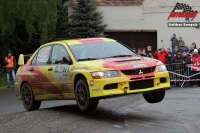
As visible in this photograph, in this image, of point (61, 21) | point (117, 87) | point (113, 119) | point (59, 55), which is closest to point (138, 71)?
point (117, 87)

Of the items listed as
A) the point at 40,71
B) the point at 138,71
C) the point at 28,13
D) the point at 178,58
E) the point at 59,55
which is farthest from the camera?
the point at 28,13

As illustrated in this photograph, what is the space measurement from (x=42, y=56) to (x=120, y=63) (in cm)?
269

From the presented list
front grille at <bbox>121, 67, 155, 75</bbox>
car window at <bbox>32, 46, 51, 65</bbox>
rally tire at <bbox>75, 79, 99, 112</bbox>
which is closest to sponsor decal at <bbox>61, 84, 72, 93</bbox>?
rally tire at <bbox>75, 79, 99, 112</bbox>

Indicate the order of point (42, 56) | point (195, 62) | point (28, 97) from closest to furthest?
point (42, 56) → point (28, 97) → point (195, 62)

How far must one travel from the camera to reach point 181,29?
107 feet

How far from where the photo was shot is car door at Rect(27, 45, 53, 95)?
468 inches

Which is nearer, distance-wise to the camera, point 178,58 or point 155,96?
point 155,96

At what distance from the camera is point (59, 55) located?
1161 centimetres

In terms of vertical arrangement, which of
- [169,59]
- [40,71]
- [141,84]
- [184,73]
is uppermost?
[40,71]

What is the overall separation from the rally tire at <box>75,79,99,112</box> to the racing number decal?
0.51 meters

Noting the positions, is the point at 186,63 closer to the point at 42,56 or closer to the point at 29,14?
the point at 29,14

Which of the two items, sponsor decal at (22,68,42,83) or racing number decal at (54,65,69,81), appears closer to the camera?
racing number decal at (54,65,69,81)

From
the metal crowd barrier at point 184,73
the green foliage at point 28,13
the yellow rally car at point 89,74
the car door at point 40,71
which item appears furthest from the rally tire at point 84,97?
the green foliage at point 28,13

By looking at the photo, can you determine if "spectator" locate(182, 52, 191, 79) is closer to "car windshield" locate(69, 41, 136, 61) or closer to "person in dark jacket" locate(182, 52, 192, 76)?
"person in dark jacket" locate(182, 52, 192, 76)
